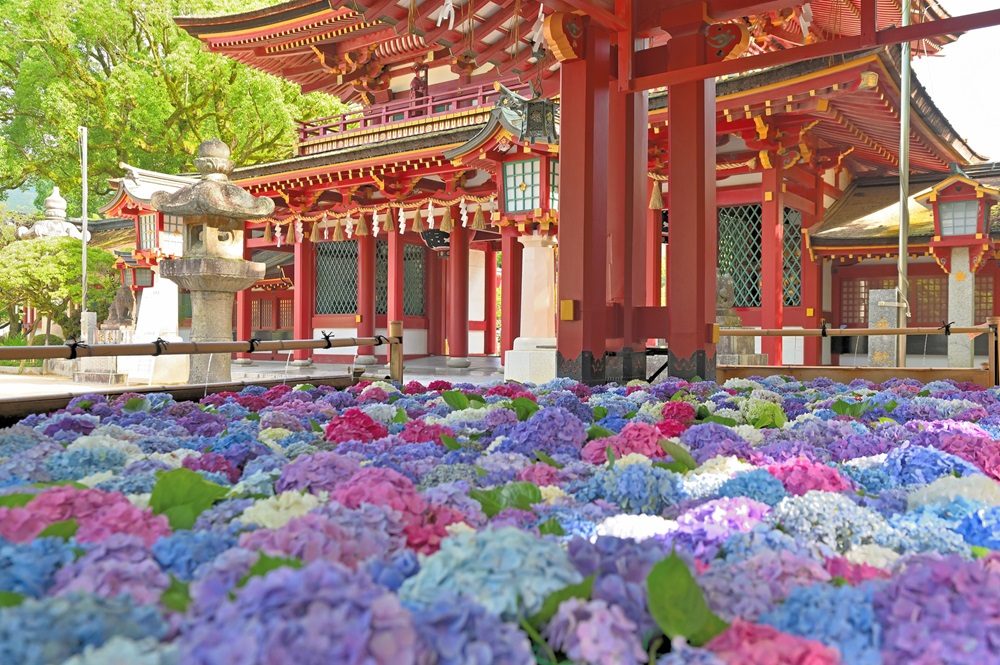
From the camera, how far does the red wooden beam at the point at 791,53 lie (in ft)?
15.9

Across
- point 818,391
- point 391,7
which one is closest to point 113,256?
point 391,7

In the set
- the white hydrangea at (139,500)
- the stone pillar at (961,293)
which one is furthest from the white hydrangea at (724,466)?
the stone pillar at (961,293)

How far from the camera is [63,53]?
2417 cm

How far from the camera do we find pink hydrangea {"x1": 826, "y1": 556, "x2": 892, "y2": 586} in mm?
1532

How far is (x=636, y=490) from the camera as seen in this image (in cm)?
225

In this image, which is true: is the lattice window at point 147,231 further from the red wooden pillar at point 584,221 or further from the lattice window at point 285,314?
the red wooden pillar at point 584,221

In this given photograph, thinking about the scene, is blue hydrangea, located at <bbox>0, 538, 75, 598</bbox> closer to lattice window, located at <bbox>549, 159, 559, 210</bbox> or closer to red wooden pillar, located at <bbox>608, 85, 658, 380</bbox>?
red wooden pillar, located at <bbox>608, 85, 658, 380</bbox>

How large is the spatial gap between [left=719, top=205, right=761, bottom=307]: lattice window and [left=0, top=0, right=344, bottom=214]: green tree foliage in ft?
52.7

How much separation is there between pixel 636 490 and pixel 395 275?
1377 cm

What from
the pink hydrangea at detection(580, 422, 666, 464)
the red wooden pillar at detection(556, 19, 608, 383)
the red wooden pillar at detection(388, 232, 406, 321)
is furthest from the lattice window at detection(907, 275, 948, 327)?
the pink hydrangea at detection(580, 422, 666, 464)

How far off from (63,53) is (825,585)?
93.2 feet

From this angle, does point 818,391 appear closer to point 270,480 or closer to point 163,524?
point 270,480

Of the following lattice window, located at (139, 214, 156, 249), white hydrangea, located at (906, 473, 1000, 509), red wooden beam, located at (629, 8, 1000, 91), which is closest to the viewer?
white hydrangea, located at (906, 473, 1000, 509)

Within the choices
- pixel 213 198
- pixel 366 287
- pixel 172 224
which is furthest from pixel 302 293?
pixel 213 198
